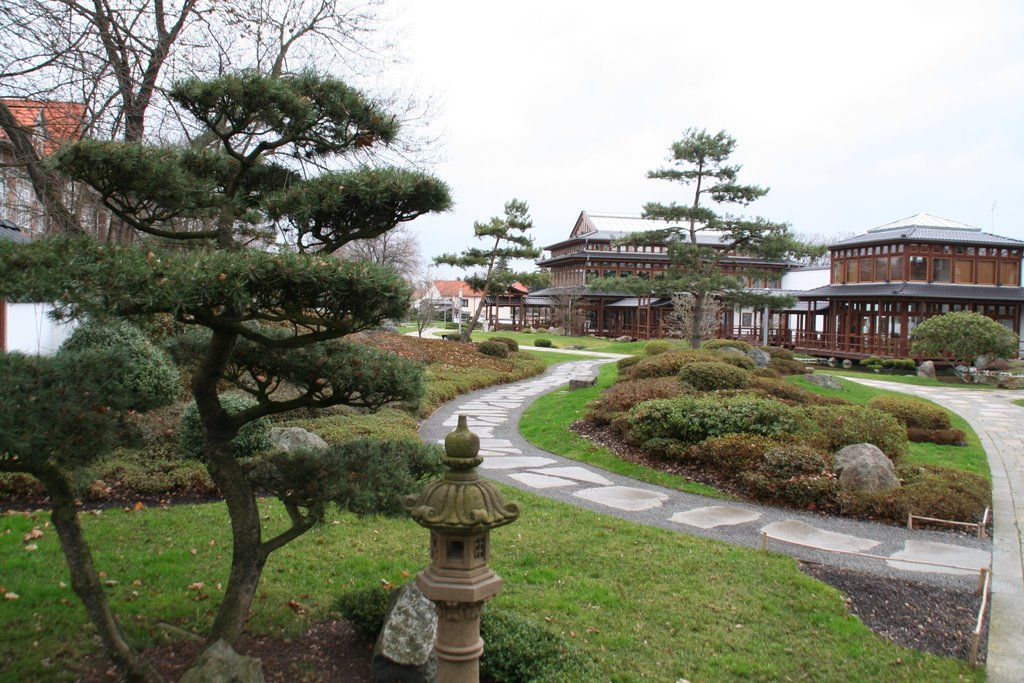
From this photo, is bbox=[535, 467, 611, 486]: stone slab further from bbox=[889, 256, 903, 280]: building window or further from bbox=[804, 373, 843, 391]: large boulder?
bbox=[889, 256, 903, 280]: building window

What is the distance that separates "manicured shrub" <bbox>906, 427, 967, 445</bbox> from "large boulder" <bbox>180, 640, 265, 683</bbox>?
425 inches

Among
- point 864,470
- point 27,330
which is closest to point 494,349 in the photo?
point 27,330

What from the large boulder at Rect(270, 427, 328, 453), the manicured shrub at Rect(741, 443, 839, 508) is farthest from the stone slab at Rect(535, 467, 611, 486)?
the large boulder at Rect(270, 427, 328, 453)

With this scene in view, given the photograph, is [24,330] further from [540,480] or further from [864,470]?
[864,470]

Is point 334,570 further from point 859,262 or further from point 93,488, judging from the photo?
point 859,262

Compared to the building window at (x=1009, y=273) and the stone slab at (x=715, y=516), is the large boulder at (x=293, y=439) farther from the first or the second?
the building window at (x=1009, y=273)

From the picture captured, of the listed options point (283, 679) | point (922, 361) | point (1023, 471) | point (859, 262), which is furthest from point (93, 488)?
point (859, 262)

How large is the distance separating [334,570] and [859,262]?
97.7 feet

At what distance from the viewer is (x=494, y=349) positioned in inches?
877

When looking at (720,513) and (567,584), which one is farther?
(720,513)

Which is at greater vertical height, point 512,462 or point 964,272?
point 964,272

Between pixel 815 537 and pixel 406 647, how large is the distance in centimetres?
426

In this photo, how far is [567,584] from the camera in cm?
495

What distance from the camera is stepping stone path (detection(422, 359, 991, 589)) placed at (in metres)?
5.99
